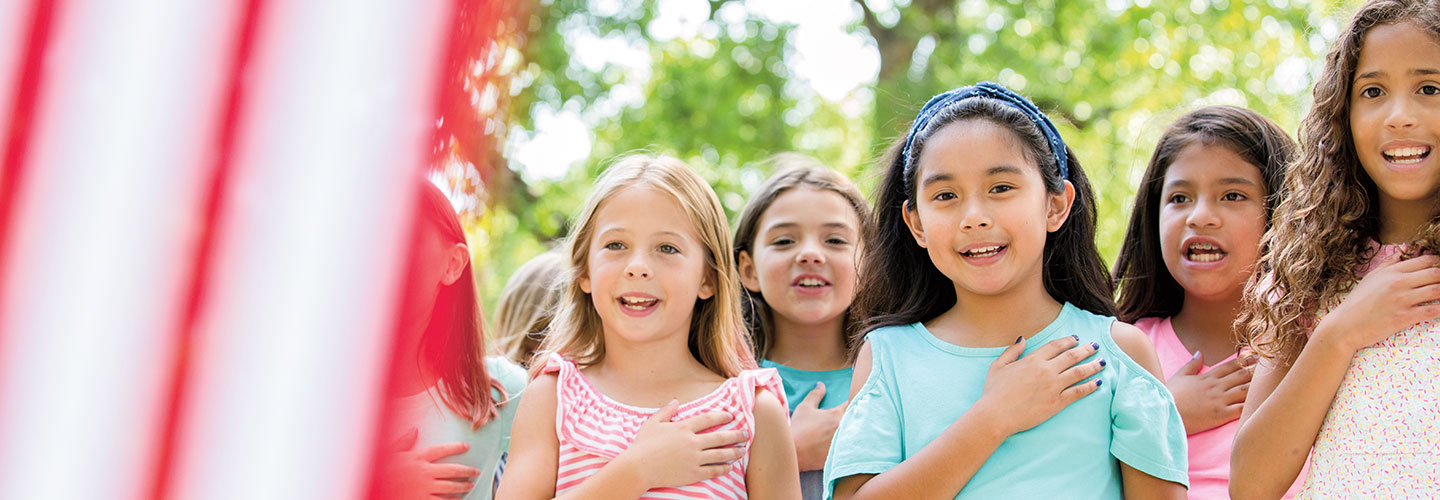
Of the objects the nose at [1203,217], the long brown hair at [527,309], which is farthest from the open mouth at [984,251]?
the long brown hair at [527,309]

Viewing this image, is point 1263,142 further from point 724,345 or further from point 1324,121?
point 724,345

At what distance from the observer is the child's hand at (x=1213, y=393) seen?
8.21 feet

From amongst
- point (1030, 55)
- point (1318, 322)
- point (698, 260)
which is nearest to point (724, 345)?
point (698, 260)

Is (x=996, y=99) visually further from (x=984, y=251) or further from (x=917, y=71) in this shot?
(x=917, y=71)

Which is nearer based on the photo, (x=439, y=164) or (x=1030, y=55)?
(x=439, y=164)

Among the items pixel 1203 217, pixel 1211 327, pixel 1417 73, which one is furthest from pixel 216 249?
pixel 1211 327

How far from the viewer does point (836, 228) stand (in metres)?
3.13

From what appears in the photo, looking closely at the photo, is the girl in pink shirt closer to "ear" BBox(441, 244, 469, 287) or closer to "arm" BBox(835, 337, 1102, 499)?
"arm" BBox(835, 337, 1102, 499)

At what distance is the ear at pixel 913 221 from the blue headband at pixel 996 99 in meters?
0.03

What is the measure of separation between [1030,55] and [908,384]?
323 inches

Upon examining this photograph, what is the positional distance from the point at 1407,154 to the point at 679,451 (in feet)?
4.69

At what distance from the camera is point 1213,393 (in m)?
2.54

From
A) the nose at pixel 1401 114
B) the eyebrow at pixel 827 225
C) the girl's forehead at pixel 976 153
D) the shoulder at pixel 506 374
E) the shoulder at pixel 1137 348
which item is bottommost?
the shoulder at pixel 506 374

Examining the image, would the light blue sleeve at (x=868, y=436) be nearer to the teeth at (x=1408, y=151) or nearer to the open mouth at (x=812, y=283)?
the open mouth at (x=812, y=283)
